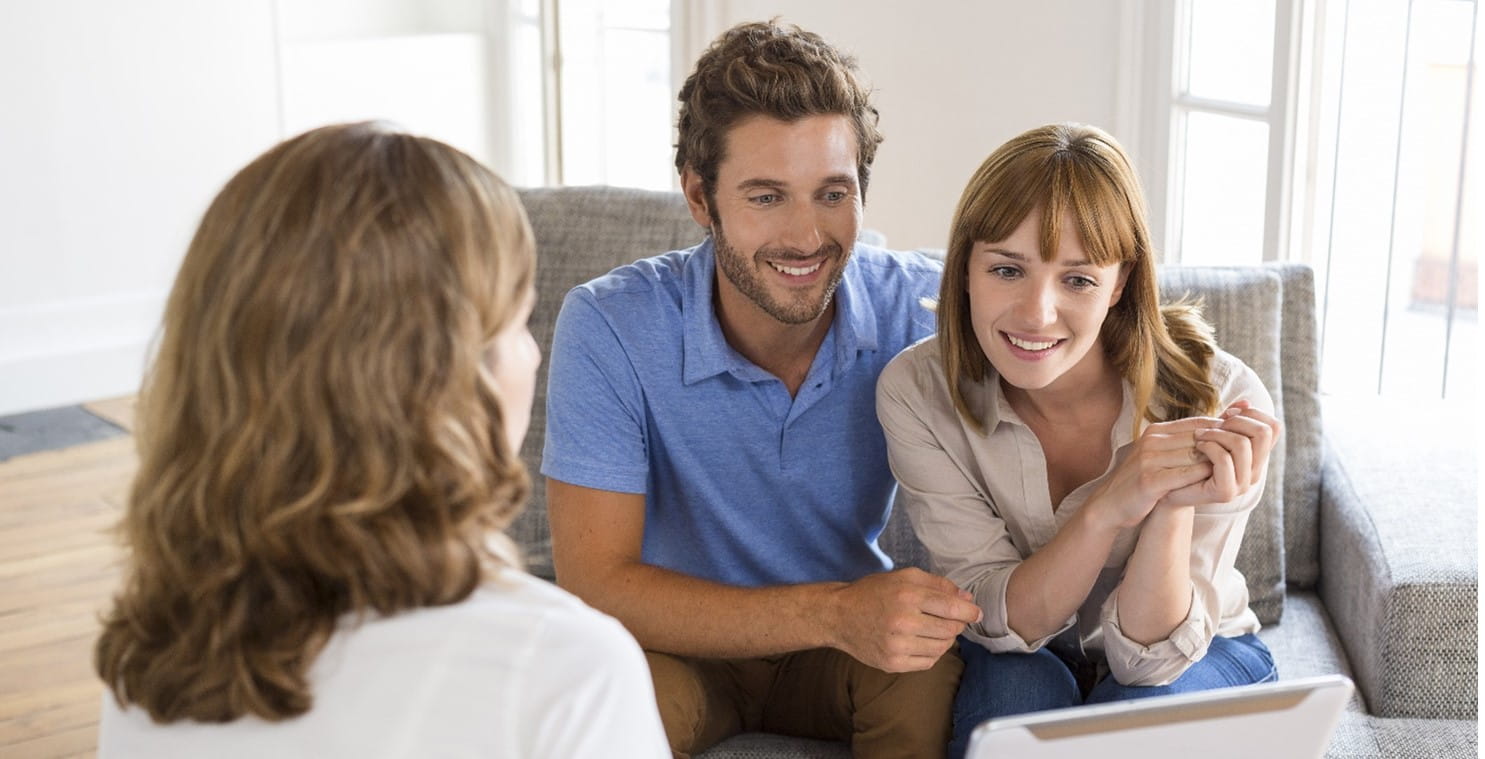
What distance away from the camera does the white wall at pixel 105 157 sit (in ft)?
14.8

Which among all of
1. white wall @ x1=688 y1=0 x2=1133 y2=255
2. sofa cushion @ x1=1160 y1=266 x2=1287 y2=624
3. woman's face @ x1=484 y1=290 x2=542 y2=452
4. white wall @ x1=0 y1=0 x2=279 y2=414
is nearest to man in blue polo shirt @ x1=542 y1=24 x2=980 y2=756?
sofa cushion @ x1=1160 y1=266 x2=1287 y2=624

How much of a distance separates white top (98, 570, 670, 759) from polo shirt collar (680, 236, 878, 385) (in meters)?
0.99

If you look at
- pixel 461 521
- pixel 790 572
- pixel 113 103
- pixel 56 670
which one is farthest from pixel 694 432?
pixel 113 103

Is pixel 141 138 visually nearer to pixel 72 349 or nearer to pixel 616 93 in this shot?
pixel 72 349

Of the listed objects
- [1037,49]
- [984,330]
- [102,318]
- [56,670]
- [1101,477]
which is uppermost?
[1037,49]

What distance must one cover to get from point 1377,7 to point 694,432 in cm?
166

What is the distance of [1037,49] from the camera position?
3.39m

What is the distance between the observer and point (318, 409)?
0.92m

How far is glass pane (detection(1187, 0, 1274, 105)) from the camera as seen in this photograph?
2939 mm

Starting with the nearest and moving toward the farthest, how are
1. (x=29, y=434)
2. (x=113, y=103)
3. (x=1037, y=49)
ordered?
1. (x=1037, y=49)
2. (x=29, y=434)
3. (x=113, y=103)

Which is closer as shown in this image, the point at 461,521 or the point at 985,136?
the point at 461,521

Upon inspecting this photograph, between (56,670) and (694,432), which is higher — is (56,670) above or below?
below

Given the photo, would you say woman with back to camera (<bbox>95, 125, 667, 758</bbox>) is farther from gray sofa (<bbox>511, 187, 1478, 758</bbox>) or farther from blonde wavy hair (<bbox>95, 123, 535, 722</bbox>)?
gray sofa (<bbox>511, 187, 1478, 758</bbox>)

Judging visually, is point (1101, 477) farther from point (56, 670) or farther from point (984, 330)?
point (56, 670)
